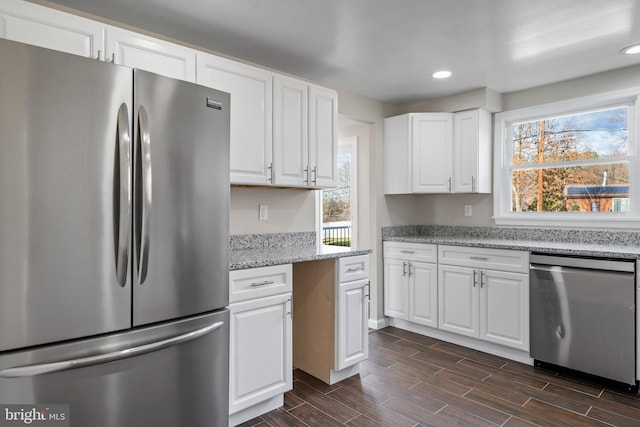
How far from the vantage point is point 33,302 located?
1.28 metres

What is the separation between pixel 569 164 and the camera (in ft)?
11.2

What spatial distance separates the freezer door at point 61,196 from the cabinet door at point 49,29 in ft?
1.96

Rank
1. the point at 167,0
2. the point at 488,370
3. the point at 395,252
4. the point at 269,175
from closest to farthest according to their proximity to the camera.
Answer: the point at 167,0
the point at 269,175
the point at 488,370
the point at 395,252

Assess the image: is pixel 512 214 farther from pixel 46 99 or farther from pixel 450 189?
pixel 46 99

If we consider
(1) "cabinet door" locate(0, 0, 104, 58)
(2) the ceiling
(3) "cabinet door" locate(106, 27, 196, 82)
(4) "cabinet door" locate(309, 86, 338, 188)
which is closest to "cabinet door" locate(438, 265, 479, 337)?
(4) "cabinet door" locate(309, 86, 338, 188)

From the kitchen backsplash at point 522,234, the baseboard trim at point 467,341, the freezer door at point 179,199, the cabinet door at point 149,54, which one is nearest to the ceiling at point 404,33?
the cabinet door at point 149,54

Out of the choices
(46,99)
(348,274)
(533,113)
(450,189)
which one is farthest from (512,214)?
(46,99)

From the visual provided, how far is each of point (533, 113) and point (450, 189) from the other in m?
1.04

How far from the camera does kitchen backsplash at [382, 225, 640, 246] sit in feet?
10.1

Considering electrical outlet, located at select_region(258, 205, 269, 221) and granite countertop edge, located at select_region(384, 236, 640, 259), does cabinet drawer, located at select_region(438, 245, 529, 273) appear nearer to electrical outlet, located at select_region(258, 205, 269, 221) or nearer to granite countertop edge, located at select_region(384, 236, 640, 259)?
granite countertop edge, located at select_region(384, 236, 640, 259)

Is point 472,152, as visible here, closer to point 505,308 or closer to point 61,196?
point 505,308

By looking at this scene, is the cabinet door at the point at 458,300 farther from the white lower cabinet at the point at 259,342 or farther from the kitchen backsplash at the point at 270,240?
the white lower cabinet at the point at 259,342

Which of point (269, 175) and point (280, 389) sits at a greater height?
point (269, 175)

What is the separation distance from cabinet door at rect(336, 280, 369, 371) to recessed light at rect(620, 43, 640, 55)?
8.16 feet
